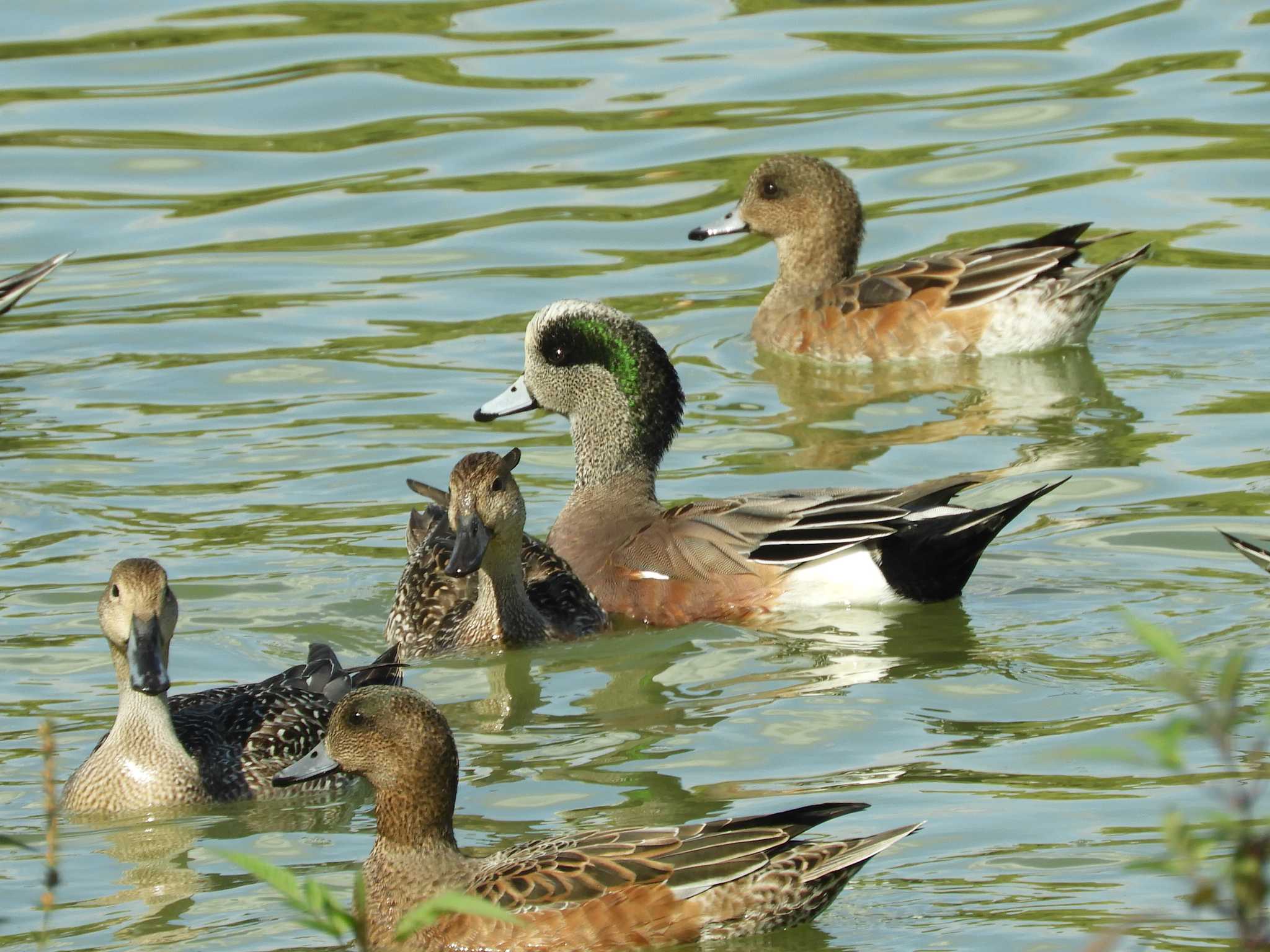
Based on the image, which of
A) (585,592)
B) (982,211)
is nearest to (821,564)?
(585,592)

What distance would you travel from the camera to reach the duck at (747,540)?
8.89 m

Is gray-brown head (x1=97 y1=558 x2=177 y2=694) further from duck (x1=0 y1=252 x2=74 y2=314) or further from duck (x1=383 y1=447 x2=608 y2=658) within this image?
duck (x1=0 y1=252 x2=74 y2=314)

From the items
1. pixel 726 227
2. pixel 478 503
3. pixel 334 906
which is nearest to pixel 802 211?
pixel 726 227

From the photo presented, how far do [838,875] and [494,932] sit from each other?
2.81 feet

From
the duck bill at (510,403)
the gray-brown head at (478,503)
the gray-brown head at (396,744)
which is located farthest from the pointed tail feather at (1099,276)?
the gray-brown head at (396,744)

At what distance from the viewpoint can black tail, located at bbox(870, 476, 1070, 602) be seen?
876 cm

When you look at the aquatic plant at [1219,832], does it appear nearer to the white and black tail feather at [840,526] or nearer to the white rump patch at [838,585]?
the white and black tail feather at [840,526]

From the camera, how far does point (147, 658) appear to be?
23.2 ft

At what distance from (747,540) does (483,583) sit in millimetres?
1023

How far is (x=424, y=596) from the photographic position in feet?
28.9

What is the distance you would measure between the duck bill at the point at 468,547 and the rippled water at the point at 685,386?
45 centimetres

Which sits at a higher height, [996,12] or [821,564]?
[996,12]

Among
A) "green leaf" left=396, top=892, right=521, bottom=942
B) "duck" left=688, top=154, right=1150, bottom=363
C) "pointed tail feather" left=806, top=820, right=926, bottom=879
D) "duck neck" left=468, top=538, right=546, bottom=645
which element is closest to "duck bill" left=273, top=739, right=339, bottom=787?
"pointed tail feather" left=806, top=820, right=926, bottom=879

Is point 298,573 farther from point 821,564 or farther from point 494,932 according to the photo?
point 494,932
